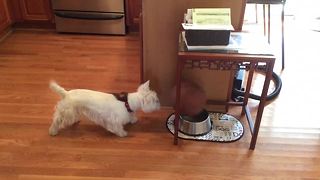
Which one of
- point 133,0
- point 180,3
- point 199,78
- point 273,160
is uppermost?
point 180,3

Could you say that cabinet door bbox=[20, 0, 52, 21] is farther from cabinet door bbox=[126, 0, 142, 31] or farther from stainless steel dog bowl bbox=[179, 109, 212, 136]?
stainless steel dog bowl bbox=[179, 109, 212, 136]

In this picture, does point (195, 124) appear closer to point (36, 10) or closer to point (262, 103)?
point (262, 103)

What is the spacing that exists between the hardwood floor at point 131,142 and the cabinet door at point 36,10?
856 millimetres

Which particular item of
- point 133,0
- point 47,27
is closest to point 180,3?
point 133,0

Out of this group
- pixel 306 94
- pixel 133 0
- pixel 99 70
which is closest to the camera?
pixel 306 94

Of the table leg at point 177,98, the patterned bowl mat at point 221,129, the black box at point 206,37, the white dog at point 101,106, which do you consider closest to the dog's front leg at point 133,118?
the white dog at point 101,106

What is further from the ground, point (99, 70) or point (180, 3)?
point (180, 3)

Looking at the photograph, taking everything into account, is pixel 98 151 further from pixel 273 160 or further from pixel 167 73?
pixel 273 160

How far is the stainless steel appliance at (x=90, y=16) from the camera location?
3.17 meters

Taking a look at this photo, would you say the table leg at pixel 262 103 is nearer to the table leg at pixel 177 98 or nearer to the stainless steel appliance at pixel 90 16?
the table leg at pixel 177 98

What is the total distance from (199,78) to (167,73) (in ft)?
0.71

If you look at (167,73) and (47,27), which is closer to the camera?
(167,73)

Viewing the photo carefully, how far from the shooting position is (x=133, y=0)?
3176mm

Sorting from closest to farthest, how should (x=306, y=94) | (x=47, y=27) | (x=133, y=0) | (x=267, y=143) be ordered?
(x=267, y=143)
(x=306, y=94)
(x=133, y=0)
(x=47, y=27)
